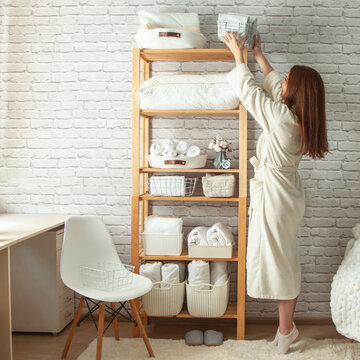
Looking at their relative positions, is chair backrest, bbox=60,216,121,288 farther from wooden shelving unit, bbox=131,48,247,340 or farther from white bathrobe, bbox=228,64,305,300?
white bathrobe, bbox=228,64,305,300

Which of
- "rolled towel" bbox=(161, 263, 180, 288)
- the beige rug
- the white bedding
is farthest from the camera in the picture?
"rolled towel" bbox=(161, 263, 180, 288)

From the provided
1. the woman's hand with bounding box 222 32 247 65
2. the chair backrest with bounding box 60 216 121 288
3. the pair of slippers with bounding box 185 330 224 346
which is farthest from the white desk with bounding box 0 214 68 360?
the woman's hand with bounding box 222 32 247 65

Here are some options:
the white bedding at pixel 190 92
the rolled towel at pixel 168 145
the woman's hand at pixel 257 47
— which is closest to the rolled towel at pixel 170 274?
the rolled towel at pixel 168 145

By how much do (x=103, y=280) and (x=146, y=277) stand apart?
0.89ft

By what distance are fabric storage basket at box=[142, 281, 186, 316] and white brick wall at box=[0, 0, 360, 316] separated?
478 millimetres

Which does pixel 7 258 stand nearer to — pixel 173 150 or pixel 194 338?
pixel 173 150

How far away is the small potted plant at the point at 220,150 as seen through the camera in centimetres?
288

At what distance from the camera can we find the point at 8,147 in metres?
3.23

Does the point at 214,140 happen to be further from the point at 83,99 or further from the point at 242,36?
the point at 83,99

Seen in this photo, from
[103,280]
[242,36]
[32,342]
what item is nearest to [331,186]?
[242,36]

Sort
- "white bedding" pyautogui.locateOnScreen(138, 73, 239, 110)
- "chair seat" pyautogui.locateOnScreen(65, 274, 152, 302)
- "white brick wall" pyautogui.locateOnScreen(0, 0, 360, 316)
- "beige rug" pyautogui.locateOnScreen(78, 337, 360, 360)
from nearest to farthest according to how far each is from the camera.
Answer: "chair seat" pyautogui.locateOnScreen(65, 274, 152, 302) → "beige rug" pyautogui.locateOnScreen(78, 337, 360, 360) → "white bedding" pyautogui.locateOnScreen(138, 73, 239, 110) → "white brick wall" pyautogui.locateOnScreen(0, 0, 360, 316)

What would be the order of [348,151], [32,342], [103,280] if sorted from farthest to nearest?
[348,151] < [32,342] < [103,280]

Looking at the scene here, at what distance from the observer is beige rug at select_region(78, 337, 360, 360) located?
2633 millimetres

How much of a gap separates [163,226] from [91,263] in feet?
1.64
